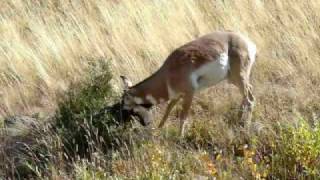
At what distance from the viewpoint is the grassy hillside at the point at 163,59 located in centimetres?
661

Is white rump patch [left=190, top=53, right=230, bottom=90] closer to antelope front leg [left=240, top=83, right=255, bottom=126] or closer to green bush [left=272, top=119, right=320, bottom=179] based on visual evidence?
antelope front leg [left=240, top=83, right=255, bottom=126]

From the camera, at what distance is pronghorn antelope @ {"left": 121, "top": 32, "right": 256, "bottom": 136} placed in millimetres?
7488

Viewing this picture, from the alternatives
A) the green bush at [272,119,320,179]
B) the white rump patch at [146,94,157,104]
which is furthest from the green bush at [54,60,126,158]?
the green bush at [272,119,320,179]

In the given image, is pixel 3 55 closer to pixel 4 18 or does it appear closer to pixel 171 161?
pixel 4 18

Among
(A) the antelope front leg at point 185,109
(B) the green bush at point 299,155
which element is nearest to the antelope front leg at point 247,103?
(A) the antelope front leg at point 185,109

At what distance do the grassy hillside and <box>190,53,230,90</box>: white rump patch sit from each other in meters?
0.44

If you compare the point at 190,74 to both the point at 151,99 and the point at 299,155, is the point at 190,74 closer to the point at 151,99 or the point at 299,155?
the point at 151,99

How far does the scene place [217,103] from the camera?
8.20 m

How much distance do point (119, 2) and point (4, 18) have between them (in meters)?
1.83

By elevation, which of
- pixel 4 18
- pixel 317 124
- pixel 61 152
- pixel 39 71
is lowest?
pixel 317 124

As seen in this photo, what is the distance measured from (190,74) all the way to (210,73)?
0.82 feet

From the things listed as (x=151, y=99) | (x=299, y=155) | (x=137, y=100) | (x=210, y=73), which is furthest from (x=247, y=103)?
(x=299, y=155)

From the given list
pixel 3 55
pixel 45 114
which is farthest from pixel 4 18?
pixel 45 114

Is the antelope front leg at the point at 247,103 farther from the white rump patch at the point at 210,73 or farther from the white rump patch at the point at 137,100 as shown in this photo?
the white rump patch at the point at 137,100
